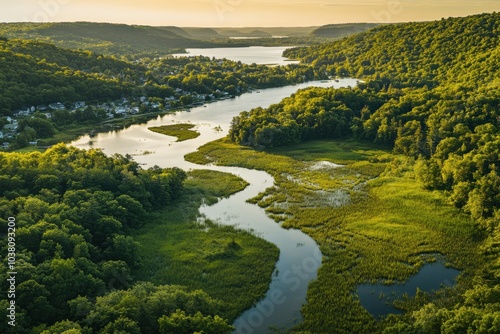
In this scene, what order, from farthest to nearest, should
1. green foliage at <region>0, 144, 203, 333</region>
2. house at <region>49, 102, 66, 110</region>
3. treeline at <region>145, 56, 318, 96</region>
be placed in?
treeline at <region>145, 56, 318, 96</region> < house at <region>49, 102, 66, 110</region> < green foliage at <region>0, 144, 203, 333</region>

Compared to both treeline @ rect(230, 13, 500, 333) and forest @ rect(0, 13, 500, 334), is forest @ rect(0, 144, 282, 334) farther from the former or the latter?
treeline @ rect(230, 13, 500, 333)

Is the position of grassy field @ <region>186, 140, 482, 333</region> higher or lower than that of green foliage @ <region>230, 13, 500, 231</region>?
lower

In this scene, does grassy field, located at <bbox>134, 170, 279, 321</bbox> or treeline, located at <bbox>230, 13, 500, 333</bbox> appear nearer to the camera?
treeline, located at <bbox>230, 13, 500, 333</bbox>

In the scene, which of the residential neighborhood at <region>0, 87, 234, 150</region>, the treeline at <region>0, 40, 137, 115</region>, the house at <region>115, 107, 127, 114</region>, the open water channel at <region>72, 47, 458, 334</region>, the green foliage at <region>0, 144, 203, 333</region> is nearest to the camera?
the green foliage at <region>0, 144, 203, 333</region>

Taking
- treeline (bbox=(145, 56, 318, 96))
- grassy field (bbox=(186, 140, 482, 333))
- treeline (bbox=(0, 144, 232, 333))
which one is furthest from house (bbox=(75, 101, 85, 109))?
treeline (bbox=(0, 144, 232, 333))

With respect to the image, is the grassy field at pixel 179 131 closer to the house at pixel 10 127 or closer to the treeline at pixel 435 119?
the treeline at pixel 435 119

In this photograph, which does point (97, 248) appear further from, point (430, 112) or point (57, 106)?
point (57, 106)

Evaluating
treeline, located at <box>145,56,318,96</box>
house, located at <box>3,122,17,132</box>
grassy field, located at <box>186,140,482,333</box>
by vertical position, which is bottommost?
grassy field, located at <box>186,140,482,333</box>

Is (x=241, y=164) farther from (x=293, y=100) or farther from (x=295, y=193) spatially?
(x=293, y=100)

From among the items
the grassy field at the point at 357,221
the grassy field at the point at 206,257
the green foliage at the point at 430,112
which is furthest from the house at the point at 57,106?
the grassy field at the point at 206,257
